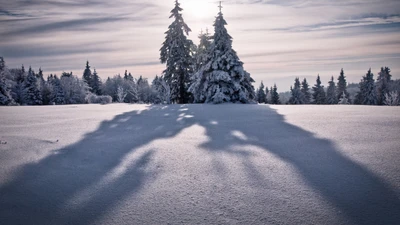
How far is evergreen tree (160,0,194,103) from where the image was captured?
22688mm

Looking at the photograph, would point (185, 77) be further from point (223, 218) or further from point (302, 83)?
point (302, 83)

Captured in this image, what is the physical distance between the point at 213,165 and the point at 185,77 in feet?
67.7

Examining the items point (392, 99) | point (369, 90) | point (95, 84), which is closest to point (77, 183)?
point (392, 99)

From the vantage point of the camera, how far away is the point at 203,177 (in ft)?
7.97

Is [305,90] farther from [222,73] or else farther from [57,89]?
[57,89]

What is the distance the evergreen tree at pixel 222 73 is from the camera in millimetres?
16188

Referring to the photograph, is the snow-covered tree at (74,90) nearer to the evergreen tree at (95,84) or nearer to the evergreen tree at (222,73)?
the evergreen tree at (95,84)

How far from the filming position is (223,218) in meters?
1.76

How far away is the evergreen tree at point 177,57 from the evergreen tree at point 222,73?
590 cm

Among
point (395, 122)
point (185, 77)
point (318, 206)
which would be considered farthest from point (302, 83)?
point (318, 206)

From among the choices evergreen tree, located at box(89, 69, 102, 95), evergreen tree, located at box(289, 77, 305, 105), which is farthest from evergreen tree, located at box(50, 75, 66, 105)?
Answer: evergreen tree, located at box(289, 77, 305, 105)

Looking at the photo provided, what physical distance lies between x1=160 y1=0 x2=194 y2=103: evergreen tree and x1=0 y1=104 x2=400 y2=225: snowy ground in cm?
1881

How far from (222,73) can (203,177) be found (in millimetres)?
13975

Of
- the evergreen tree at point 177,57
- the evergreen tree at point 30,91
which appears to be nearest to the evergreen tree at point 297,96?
the evergreen tree at point 177,57
